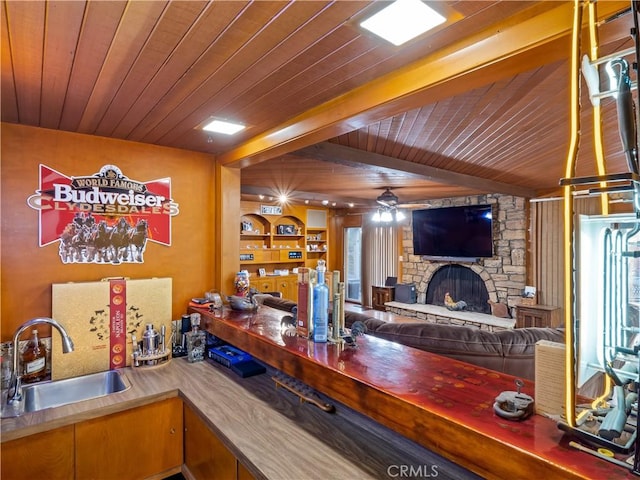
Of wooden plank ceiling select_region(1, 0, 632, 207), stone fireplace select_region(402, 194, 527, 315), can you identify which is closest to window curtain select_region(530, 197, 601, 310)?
stone fireplace select_region(402, 194, 527, 315)

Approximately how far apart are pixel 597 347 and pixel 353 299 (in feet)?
27.6

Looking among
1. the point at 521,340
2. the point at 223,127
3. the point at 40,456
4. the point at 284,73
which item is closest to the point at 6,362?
the point at 40,456

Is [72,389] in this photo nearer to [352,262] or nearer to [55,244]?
[55,244]

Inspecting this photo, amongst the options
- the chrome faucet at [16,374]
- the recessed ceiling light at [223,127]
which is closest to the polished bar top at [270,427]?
the chrome faucet at [16,374]

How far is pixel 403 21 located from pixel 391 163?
2268 millimetres

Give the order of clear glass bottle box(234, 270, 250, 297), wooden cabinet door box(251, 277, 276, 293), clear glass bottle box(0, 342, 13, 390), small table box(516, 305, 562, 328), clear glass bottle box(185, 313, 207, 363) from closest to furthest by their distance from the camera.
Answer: clear glass bottle box(0, 342, 13, 390)
clear glass bottle box(185, 313, 207, 363)
clear glass bottle box(234, 270, 250, 297)
small table box(516, 305, 562, 328)
wooden cabinet door box(251, 277, 276, 293)

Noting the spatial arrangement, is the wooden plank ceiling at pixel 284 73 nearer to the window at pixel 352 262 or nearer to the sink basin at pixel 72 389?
the sink basin at pixel 72 389

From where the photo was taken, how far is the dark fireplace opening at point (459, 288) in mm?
6371

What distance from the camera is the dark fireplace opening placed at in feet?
20.9

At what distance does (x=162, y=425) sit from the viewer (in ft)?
6.82

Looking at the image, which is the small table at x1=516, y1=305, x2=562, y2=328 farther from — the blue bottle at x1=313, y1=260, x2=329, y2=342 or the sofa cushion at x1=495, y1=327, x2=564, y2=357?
the blue bottle at x1=313, y1=260, x2=329, y2=342

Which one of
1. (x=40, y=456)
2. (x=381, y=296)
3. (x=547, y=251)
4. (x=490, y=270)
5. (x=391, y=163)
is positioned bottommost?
(x=381, y=296)

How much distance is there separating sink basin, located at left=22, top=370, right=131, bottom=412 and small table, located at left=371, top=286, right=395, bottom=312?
5.93 m

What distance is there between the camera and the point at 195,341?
2.55 metres
